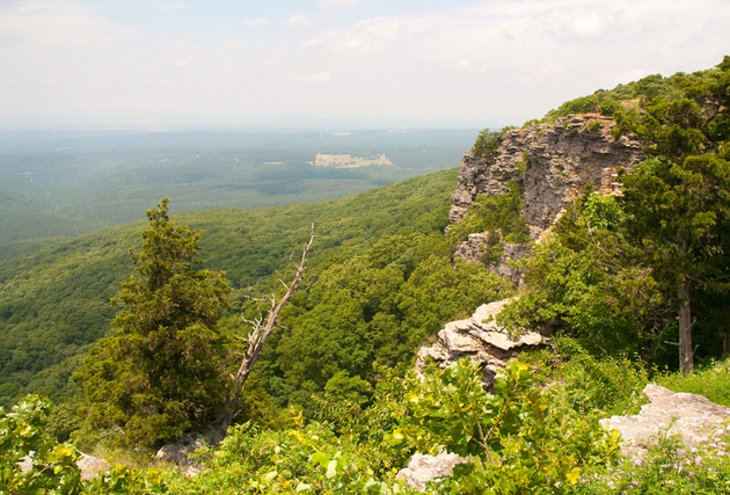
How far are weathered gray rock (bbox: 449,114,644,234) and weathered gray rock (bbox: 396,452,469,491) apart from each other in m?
22.9

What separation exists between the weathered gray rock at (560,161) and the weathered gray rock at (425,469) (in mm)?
22885

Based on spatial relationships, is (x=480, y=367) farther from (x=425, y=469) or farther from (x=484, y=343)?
(x=484, y=343)

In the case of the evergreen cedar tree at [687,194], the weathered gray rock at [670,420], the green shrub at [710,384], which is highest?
the evergreen cedar tree at [687,194]

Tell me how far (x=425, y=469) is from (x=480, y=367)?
3.19 metres

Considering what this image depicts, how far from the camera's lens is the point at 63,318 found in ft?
314

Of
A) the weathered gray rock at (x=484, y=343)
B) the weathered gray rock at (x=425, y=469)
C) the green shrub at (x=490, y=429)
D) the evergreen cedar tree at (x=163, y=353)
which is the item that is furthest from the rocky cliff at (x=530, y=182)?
the green shrub at (x=490, y=429)

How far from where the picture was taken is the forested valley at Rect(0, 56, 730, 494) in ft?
13.5

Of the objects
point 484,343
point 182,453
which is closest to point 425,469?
point 484,343

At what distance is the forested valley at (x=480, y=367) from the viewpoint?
4117 millimetres

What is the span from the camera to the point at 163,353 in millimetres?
14023

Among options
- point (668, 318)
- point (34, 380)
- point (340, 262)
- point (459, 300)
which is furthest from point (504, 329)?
point (34, 380)

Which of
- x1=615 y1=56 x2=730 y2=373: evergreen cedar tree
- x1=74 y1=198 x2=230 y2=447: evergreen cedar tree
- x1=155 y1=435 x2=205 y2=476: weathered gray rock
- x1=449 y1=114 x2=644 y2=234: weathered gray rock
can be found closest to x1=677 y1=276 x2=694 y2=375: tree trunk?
x1=615 y1=56 x2=730 y2=373: evergreen cedar tree

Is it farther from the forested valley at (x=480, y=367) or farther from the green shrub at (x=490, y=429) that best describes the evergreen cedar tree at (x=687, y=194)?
the green shrub at (x=490, y=429)

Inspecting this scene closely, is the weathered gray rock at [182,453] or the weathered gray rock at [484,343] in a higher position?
the weathered gray rock at [484,343]
